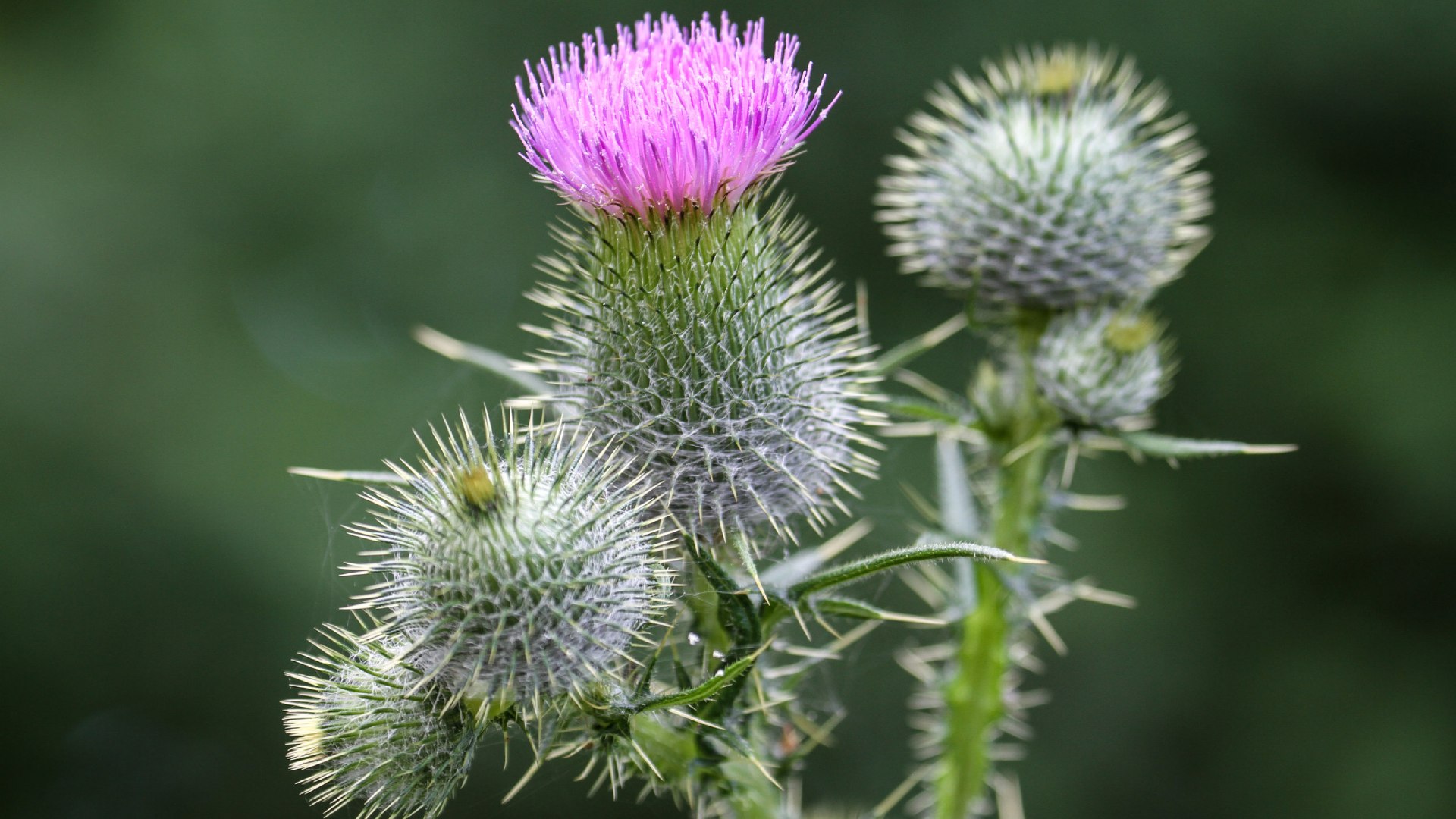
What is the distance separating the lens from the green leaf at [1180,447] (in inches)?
100

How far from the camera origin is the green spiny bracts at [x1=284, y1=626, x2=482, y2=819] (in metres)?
1.94

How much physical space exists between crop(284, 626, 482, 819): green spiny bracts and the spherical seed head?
1.80m

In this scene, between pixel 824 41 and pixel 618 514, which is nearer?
pixel 618 514

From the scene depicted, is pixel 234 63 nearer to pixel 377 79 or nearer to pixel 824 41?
pixel 377 79

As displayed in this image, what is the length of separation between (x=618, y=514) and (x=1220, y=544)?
16.6ft

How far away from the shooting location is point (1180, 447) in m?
2.70

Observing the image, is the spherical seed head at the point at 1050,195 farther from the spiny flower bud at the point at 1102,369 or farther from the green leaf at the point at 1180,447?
the green leaf at the point at 1180,447

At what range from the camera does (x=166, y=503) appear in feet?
18.9

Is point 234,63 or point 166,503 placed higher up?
point 234,63

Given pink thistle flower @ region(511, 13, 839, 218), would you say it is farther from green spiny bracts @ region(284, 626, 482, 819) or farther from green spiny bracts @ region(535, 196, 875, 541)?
green spiny bracts @ region(284, 626, 482, 819)

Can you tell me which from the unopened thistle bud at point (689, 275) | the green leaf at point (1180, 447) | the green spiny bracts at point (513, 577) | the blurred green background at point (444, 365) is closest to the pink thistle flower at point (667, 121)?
the unopened thistle bud at point (689, 275)

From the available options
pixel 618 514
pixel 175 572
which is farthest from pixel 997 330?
pixel 175 572

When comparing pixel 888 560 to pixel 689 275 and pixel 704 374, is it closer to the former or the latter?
pixel 704 374

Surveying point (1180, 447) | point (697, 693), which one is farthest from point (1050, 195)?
point (697, 693)
